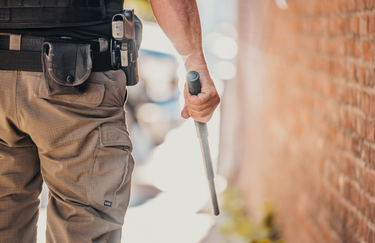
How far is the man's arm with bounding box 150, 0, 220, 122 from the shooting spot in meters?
1.57

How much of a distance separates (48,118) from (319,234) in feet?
5.30

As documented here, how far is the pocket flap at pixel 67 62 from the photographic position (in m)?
1.33

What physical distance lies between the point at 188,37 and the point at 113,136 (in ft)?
1.60

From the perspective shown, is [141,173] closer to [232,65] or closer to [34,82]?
[232,65]

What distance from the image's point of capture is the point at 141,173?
4.96m

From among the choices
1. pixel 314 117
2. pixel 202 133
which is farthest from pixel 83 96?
pixel 314 117

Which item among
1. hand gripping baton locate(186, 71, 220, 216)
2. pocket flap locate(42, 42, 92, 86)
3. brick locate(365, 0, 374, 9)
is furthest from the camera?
brick locate(365, 0, 374, 9)

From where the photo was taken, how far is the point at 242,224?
372 cm

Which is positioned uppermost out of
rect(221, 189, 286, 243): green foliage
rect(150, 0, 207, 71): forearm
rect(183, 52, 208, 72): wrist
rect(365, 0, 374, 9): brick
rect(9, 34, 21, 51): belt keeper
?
rect(365, 0, 374, 9): brick

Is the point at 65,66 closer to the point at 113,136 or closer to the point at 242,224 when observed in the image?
the point at 113,136

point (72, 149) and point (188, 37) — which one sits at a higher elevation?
point (188, 37)

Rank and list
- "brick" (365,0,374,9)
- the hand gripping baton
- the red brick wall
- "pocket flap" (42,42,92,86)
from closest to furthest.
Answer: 1. "pocket flap" (42,42,92,86)
2. the hand gripping baton
3. "brick" (365,0,374,9)
4. the red brick wall

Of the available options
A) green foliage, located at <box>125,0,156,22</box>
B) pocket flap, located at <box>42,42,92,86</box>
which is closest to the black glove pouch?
pocket flap, located at <box>42,42,92,86</box>

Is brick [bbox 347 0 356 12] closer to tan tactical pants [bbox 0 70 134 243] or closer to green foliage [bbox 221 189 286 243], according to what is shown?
tan tactical pants [bbox 0 70 134 243]
